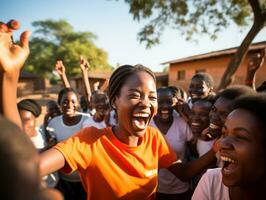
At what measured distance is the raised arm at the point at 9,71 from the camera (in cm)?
121

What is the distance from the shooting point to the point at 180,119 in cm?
312

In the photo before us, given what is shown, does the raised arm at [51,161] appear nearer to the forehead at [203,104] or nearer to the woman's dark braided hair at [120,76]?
the woman's dark braided hair at [120,76]

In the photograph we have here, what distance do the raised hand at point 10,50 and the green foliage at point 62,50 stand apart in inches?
1559

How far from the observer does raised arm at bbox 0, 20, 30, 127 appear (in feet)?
3.96

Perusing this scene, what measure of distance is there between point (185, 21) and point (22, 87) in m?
31.9

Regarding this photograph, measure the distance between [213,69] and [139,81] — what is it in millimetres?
16083

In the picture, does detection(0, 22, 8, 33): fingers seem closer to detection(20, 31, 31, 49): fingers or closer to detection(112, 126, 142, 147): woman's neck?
detection(20, 31, 31, 49): fingers

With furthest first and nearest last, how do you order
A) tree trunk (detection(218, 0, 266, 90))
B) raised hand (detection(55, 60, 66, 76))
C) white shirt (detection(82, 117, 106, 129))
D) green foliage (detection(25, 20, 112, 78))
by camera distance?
green foliage (detection(25, 20, 112, 78))
tree trunk (detection(218, 0, 266, 90))
raised hand (detection(55, 60, 66, 76))
white shirt (detection(82, 117, 106, 129))

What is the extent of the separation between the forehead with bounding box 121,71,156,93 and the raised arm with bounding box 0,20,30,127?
2.56 feet

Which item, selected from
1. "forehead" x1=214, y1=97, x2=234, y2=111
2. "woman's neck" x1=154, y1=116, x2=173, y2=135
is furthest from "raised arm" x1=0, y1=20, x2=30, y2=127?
"woman's neck" x1=154, y1=116, x2=173, y2=135

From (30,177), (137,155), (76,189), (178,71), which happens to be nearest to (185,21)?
(178,71)

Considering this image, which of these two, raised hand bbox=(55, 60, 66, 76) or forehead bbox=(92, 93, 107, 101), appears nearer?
forehead bbox=(92, 93, 107, 101)

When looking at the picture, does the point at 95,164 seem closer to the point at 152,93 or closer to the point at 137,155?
the point at 137,155

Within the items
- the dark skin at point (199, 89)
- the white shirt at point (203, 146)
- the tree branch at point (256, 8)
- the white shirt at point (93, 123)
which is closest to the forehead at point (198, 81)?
the dark skin at point (199, 89)
